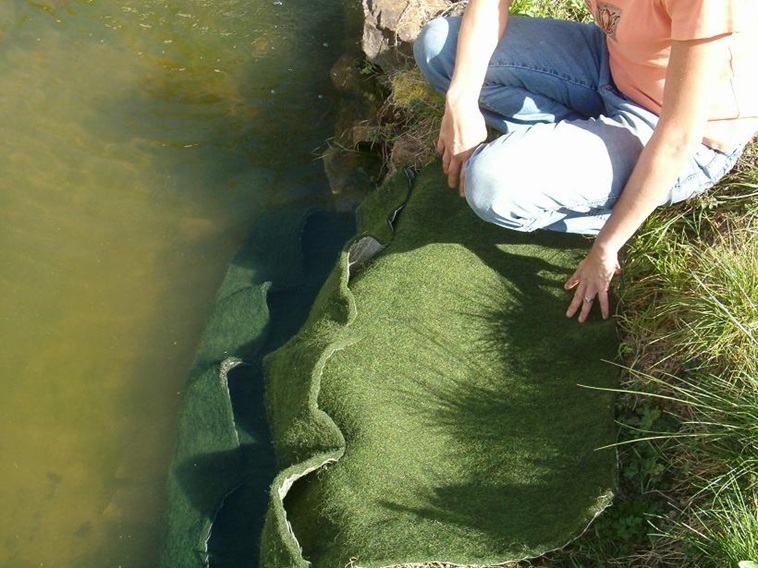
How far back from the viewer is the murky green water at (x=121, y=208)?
97.7 inches

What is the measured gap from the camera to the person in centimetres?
181

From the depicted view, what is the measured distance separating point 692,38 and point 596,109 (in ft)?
2.41

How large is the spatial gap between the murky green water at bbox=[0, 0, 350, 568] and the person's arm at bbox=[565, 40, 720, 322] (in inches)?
57.0

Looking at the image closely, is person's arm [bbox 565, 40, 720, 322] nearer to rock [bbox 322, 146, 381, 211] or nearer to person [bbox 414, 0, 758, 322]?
person [bbox 414, 0, 758, 322]

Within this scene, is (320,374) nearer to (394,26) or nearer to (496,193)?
(496,193)

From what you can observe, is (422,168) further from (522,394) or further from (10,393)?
(10,393)

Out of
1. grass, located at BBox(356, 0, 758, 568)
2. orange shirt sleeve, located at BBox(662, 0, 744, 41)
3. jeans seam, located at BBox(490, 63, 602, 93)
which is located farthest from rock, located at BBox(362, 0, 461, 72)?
orange shirt sleeve, located at BBox(662, 0, 744, 41)

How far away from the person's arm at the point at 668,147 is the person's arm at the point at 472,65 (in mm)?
495

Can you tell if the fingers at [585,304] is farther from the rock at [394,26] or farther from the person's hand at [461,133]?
the rock at [394,26]

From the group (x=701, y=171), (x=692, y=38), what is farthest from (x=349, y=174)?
(x=692, y=38)

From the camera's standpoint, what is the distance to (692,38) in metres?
1.70

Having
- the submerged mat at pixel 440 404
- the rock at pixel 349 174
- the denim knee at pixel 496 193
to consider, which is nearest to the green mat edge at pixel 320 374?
the submerged mat at pixel 440 404

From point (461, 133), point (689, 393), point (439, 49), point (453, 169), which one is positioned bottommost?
point (689, 393)

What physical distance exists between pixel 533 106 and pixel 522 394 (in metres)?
0.88
